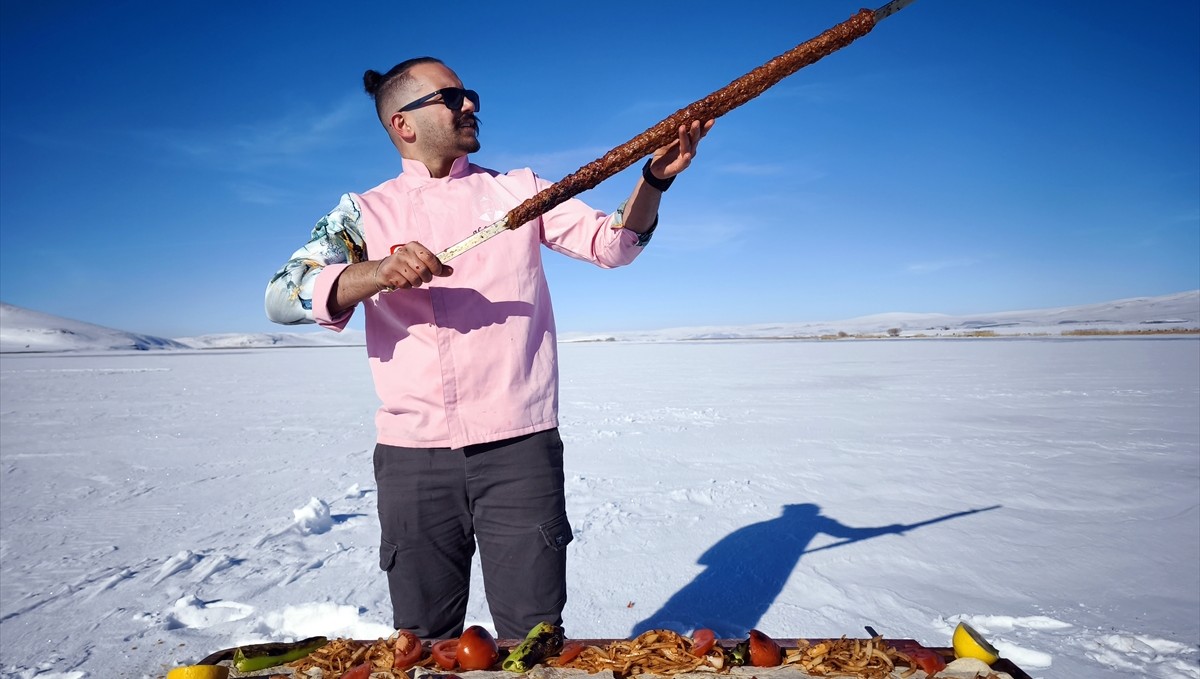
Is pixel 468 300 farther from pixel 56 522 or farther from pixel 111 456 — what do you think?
pixel 111 456

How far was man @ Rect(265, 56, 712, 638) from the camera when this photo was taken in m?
1.76

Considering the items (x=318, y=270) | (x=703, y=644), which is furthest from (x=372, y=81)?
(x=703, y=644)

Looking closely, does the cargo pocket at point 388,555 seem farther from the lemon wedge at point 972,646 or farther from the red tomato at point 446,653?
the lemon wedge at point 972,646

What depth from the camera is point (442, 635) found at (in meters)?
1.87

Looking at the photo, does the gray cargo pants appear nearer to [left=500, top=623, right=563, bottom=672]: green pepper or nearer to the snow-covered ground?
[left=500, top=623, right=563, bottom=672]: green pepper

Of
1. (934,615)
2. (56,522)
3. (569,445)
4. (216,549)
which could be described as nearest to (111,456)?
(56,522)

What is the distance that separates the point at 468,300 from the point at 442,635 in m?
1.09

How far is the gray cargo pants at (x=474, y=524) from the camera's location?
1.80 meters

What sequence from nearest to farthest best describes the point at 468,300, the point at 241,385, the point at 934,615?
the point at 468,300 < the point at 934,615 < the point at 241,385

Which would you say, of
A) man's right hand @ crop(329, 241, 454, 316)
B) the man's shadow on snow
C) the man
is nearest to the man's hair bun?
the man

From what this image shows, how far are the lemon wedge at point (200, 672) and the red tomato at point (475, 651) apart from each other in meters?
0.53

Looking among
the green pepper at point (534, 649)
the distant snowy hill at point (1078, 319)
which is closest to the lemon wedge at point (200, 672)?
the green pepper at point (534, 649)

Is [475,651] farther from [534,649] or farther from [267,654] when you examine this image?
[267,654]

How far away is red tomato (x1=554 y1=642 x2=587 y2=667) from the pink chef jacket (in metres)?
0.61
